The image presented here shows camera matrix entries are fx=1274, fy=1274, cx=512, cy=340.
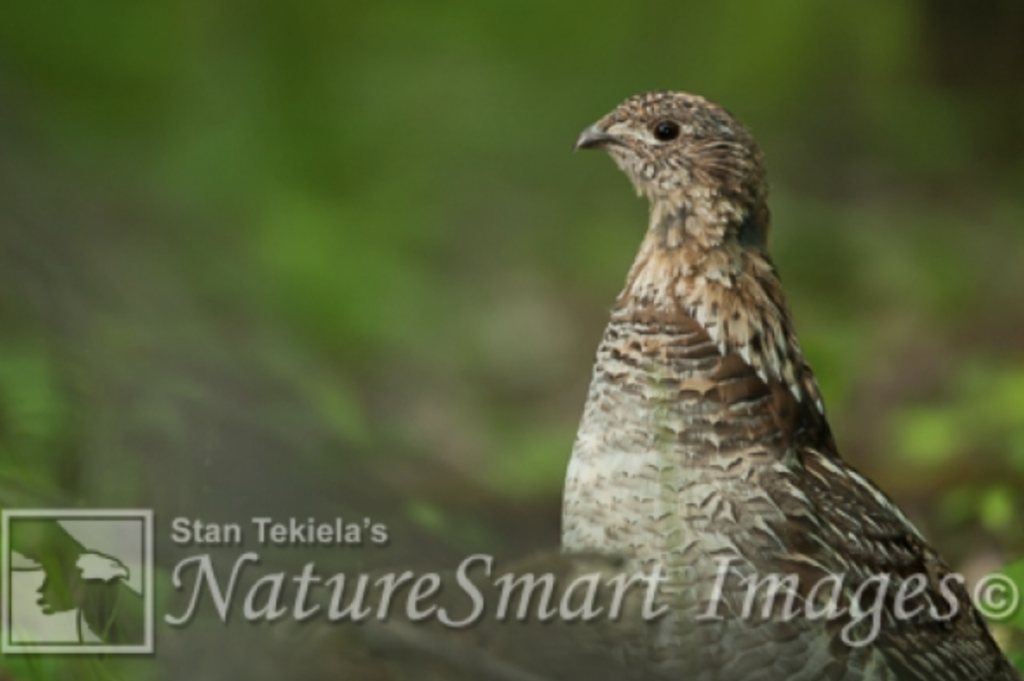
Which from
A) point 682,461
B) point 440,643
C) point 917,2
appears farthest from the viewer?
point 917,2

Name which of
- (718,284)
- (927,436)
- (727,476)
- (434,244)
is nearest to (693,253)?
(718,284)

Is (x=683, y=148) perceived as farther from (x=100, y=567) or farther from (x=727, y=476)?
(x=100, y=567)

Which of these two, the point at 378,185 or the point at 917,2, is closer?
the point at 378,185

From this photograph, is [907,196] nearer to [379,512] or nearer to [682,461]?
[682,461]

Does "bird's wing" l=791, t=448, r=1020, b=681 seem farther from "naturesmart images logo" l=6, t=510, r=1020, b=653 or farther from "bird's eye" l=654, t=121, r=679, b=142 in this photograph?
"bird's eye" l=654, t=121, r=679, b=142

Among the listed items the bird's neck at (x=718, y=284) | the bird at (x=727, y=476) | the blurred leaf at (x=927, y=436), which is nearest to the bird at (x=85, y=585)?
the bird at (x=727, y=476)

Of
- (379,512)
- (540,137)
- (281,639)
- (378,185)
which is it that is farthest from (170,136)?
(281,639)
